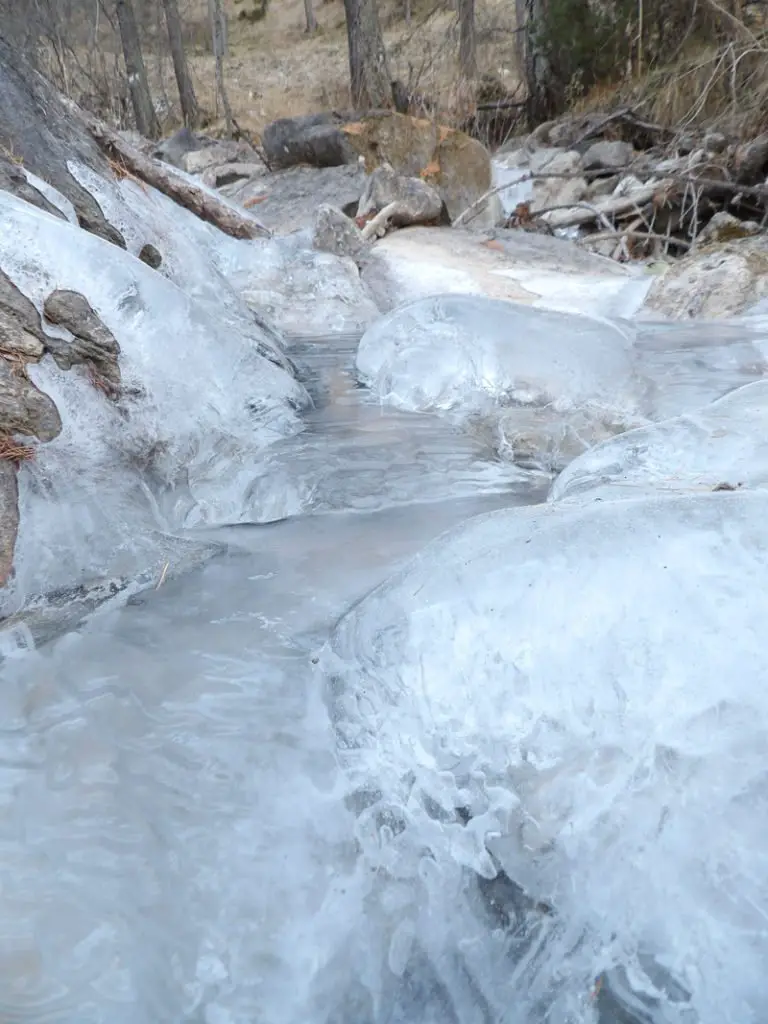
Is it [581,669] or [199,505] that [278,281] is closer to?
[199,505]

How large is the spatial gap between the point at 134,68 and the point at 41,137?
A: 467 inches

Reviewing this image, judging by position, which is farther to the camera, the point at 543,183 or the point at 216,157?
the point at 216,157

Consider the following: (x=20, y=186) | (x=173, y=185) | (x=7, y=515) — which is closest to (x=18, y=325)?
(x=7, y=515)

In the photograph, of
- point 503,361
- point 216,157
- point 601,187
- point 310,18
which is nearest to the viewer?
point 503,361

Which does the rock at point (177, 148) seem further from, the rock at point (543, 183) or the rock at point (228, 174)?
the rock at point (543, 183)

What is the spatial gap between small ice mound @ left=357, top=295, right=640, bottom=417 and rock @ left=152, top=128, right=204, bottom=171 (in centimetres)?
869

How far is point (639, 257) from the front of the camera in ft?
19.2

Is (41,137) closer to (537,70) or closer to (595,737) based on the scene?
(595,737)

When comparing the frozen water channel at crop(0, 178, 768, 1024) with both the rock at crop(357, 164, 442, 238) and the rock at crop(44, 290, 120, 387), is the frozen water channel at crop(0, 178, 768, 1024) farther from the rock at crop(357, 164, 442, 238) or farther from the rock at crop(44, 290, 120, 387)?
the rock at crop(357, 164, 442, 238)

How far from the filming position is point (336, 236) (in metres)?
5.32

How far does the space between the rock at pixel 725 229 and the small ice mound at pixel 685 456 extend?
139 inches

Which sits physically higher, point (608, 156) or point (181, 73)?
point (181, 73)

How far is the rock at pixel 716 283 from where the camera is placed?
4059 mm

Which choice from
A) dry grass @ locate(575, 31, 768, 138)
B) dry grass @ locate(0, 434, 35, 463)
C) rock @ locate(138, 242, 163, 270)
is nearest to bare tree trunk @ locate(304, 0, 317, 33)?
dry grass @ locate(575, 31, 768, 138)
